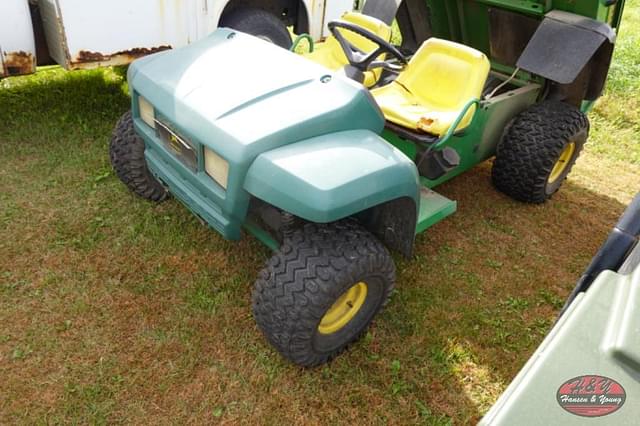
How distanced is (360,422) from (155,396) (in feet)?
2.58

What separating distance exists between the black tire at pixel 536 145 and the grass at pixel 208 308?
0.66ft

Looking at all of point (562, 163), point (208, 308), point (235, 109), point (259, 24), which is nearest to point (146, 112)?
point (235, 109)

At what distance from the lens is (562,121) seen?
318 cm

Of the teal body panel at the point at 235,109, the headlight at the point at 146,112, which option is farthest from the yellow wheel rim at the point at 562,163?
the headlight at the point at 146,112

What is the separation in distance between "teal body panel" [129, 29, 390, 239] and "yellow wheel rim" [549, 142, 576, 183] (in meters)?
1.71

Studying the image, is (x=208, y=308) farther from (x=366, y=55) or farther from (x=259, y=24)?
(x=259, y=24)

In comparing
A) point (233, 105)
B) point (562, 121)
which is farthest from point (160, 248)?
point (562, 121)

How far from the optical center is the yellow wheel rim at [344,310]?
2.22 m

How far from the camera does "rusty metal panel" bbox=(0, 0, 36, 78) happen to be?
3174 millimetres

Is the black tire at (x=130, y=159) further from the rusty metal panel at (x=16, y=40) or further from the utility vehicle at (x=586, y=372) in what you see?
the utility vehicle at (x=586, y=372)

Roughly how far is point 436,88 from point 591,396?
2.11 meters

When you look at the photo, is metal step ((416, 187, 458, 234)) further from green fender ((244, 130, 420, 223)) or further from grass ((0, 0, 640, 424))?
green fender ((244, 130, 420, 223))

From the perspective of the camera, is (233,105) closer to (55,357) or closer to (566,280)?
(55,357)

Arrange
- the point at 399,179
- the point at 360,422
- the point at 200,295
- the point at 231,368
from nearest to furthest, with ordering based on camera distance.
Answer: the point at 399,179
the point at 360,422
the point at 231,368
the point at 200,295
